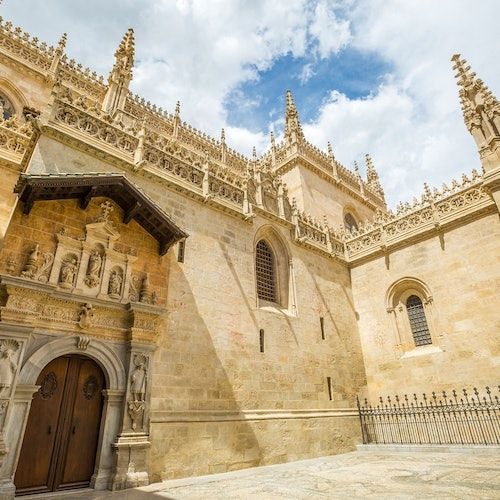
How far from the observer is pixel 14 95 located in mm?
15727

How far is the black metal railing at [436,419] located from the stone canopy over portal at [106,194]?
10.2 metres

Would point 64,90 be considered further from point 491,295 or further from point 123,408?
point 491,295

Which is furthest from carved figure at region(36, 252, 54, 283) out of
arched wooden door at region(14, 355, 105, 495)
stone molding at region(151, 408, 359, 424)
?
stone molding at region(151, 408, 359, 424)

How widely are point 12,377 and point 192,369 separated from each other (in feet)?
13.5

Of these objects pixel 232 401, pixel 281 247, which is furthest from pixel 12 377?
pixel 281 247

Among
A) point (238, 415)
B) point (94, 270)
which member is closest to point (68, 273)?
point (94, 270)

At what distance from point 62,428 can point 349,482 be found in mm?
6063

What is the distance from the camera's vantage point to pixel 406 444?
12086 millimetres

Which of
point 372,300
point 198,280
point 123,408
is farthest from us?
point 372,300

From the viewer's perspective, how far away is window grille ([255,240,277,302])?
13.1 m

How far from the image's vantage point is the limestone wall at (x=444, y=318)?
1197 centimetres

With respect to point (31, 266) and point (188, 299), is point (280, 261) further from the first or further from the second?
point (31, 266)

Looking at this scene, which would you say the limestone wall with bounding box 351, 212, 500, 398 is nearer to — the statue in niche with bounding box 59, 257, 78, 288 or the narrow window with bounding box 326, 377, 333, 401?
the narrow window with bounding box 326, 377, 333, 401

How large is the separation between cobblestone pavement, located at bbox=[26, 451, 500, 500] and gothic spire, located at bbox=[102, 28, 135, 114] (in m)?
16.5
